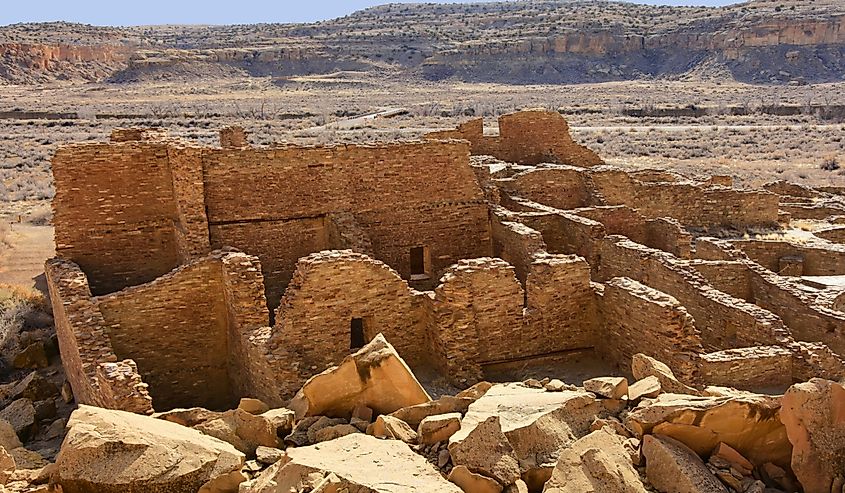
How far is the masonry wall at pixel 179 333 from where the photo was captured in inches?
428

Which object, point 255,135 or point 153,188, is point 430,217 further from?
point 255,135

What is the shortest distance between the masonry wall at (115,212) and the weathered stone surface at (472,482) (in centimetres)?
876

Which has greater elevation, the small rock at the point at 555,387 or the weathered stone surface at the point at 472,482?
the weathered stone surface at the point at 472,482

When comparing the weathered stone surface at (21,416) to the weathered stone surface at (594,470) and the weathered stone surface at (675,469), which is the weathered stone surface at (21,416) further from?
the weathered stone surface at (675,469)

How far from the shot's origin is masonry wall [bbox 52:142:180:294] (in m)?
12.6

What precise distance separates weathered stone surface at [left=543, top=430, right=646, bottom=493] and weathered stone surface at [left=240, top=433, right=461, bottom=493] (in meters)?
0.76

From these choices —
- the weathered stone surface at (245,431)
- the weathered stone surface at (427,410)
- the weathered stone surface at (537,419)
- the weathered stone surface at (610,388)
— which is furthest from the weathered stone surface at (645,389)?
the weathered stone surface at (245,431)

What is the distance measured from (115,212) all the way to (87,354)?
3.80 m

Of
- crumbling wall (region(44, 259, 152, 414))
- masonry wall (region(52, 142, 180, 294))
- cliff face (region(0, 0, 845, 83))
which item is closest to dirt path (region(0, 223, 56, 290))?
masonry wall (region(52, 142, 180, 294))

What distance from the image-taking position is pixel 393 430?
6.67 m

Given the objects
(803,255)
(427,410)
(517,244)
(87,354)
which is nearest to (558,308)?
(517,244)

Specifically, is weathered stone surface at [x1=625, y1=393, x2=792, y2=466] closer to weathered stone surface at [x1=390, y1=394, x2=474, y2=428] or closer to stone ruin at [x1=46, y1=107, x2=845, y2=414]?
weathered stone surface at [x1=390, y1=394, x2=474, y2=428]

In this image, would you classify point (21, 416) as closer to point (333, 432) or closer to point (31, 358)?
point (31, 358)

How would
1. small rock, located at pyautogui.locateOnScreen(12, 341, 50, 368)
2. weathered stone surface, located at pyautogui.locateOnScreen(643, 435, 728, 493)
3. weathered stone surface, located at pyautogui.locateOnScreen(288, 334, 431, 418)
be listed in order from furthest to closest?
small rock, located at pyautogui.locateOnScreen(12, 341, 50, 368), weathered stone surface, located at pyautogui.locateOnScreen(288, 334, 431, 418), weathered stone surface, located at pyautogui.locateOnScreen(643, 435, 728, 493)
